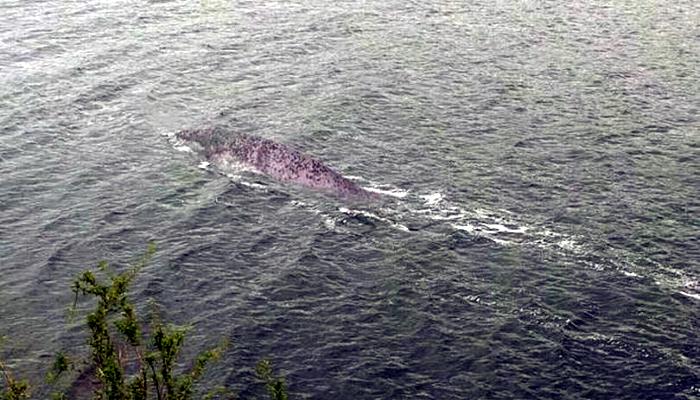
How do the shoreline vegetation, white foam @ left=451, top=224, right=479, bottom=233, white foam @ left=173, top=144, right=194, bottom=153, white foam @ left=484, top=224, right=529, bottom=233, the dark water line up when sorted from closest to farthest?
the shoreline vegetation
the dark water
white foam @ left=484, top=224, right=529, bottom=233
white foam @ left=451, top=224, right=479, bottom=233
white foam @ left=173, top=144, right=194, bottom=153

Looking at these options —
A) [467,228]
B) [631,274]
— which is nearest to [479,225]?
[467,228]

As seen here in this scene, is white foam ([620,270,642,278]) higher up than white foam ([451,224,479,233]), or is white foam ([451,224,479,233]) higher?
white foam ([451,224,479,233])

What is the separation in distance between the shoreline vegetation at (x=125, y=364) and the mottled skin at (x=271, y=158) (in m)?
8.70

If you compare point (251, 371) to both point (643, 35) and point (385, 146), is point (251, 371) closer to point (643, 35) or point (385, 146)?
point (385, 146)

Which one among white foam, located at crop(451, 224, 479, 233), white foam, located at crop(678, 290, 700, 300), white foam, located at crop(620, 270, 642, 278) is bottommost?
white foam, located at crop(678, 290, 700, 300)

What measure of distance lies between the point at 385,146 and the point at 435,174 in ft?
12.6

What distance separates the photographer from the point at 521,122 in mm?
43031

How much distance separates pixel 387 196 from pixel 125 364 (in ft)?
45.6

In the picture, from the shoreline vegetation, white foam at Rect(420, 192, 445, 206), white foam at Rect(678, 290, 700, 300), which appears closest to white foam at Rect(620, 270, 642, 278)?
white foam at Rect(678, 290, 700, 300)

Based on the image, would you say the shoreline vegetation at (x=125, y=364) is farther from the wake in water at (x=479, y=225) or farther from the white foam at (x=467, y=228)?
the white foam at (x=467, y=228)

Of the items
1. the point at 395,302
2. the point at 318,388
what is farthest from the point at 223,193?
the point at 318,388

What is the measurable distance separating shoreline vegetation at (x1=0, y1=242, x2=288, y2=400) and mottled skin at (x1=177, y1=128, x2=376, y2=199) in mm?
8698

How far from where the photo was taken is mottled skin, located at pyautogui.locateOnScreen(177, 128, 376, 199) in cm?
3719

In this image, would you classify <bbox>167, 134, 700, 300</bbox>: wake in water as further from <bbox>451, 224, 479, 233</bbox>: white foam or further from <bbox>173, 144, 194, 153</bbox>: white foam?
<bbox>173, 144, 194, 153</bbox>: white foam
